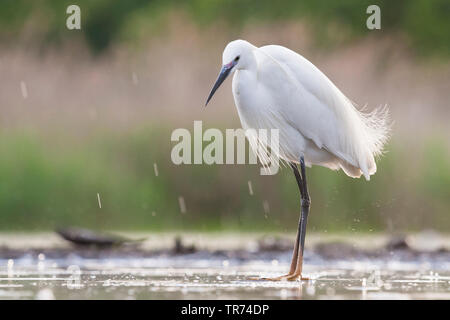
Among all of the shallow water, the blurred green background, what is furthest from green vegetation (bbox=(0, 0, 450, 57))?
the shallow water

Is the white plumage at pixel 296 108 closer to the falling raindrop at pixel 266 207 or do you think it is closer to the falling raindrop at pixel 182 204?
the falling raindrop at pixel 266 207

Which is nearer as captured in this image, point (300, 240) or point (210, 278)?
point (210, 278)

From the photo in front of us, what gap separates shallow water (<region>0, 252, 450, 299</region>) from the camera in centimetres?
637

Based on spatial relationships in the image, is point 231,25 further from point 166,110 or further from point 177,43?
point 166,110

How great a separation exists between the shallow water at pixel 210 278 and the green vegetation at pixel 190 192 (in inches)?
74.9

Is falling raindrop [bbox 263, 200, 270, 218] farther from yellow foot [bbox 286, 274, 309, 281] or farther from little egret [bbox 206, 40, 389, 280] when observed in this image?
yellow foot [bbox 286, 274, 309, 281]

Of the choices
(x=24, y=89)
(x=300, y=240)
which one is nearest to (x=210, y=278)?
(x=300, y=240)

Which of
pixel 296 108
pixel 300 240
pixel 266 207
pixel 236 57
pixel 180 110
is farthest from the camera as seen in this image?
pixel 180 110

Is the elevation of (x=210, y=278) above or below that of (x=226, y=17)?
below

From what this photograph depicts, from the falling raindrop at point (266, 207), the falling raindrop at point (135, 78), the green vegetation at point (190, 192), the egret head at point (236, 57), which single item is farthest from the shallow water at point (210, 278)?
the falling raindrop at point (135, 78)

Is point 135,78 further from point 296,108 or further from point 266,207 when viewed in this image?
point 296,108

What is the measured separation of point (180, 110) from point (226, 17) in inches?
142

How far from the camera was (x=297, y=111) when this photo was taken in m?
8.30
